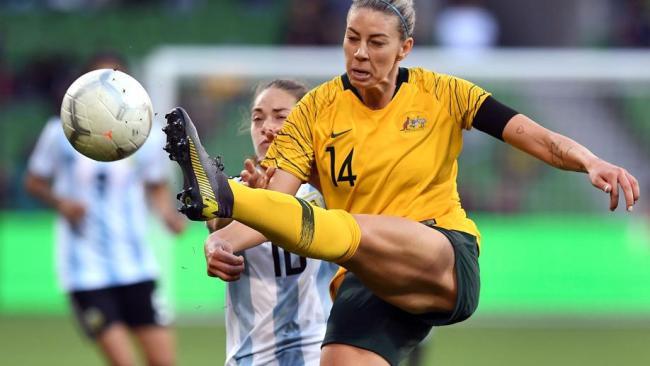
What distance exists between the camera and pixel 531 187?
14961 millimetres

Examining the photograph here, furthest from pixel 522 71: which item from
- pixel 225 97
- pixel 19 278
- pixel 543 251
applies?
pixel 19 278

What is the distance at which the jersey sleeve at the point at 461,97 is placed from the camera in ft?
18.7

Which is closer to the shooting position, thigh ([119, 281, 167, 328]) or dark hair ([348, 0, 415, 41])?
dark hair ([348, 0, 415, 41])

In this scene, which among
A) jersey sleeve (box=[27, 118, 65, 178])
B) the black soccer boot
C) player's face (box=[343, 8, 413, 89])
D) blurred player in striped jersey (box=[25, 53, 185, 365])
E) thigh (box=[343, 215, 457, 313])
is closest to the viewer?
the black soccer boot

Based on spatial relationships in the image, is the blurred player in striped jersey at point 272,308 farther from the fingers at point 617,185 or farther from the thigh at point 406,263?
the fingers at point 617,185

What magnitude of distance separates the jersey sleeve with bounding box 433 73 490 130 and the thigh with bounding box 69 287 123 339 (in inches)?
153

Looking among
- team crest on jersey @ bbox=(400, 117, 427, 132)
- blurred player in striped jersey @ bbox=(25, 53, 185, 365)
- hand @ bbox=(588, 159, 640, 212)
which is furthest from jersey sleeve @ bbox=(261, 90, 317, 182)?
blurred player in striped jersey @ bbox=(25, 53, 185, 365)

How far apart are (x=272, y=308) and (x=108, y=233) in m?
3.73

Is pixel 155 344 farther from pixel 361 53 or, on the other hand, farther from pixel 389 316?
pixel 361 53

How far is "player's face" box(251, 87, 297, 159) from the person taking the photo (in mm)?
6086

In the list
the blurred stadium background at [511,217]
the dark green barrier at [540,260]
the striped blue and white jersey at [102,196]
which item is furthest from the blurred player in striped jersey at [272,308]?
the dark green barrier at [540,260]

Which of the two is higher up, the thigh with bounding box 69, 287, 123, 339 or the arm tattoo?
the arm tattoo

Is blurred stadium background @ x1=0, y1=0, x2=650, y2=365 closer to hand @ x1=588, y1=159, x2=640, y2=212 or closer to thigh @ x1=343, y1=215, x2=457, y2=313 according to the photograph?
thigh @ x1=343, y1=215, x2=457, y2=313

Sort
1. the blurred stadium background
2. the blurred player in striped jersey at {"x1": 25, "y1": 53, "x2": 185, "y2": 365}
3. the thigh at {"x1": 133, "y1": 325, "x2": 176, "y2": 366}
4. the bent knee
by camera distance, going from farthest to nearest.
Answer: the blurred stadium background → the blurred player in striped jersey at {"x1": 25, "y1": 53, "x2": 185, "y2": 365} → the thigh at {"x1": 133, "y1": 325, "x2": 176, "y2": 366} → the bent knee
